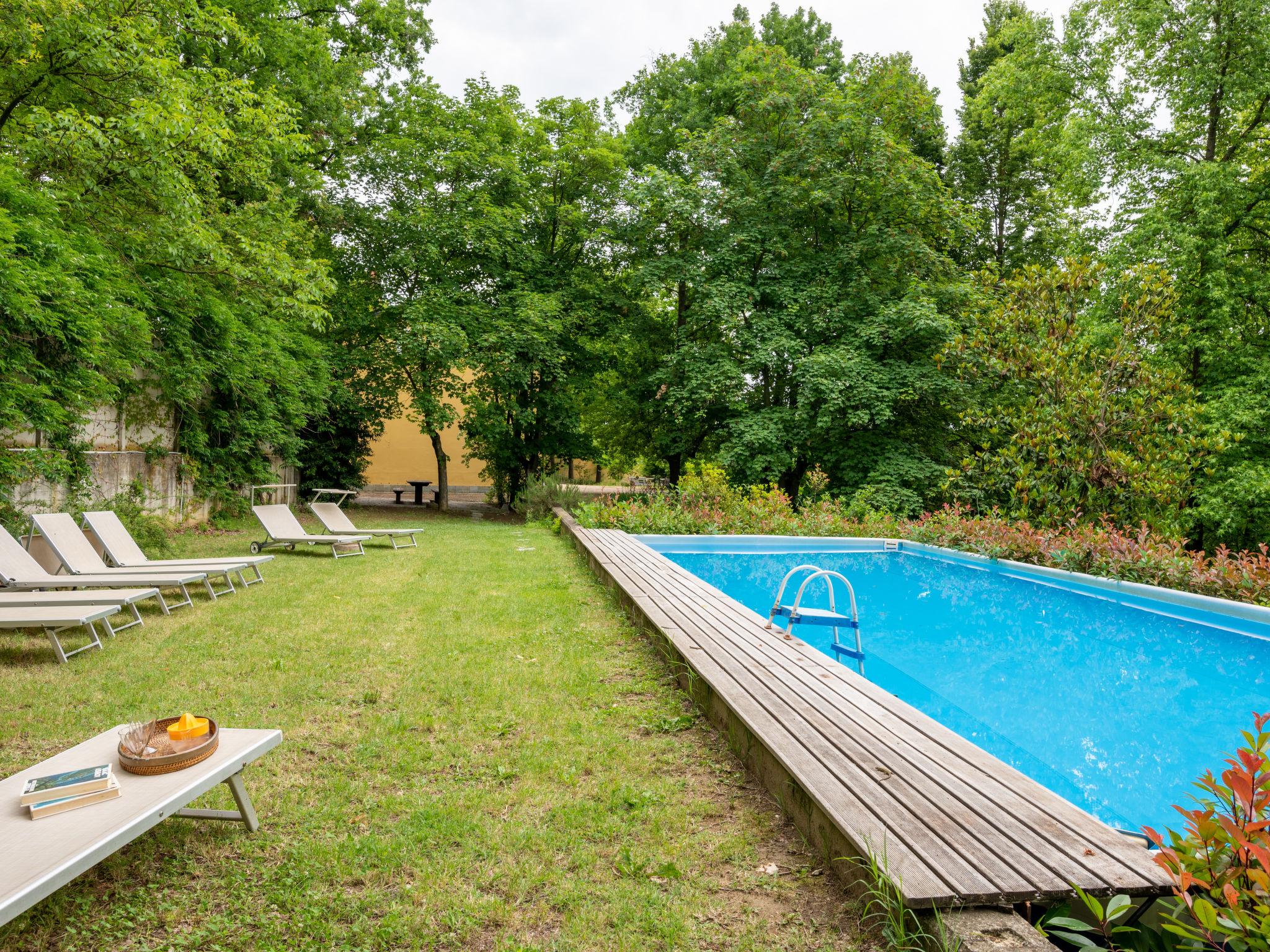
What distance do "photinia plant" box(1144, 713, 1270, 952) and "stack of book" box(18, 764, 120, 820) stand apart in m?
2.78

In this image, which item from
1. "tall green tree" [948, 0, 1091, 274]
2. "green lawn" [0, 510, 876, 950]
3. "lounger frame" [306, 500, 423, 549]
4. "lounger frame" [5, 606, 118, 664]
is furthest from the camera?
"tall green tree" [948, 0, 1091, 274]

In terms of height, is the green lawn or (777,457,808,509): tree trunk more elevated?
(777,457,808,509): tree trunk

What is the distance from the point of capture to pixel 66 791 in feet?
6.96

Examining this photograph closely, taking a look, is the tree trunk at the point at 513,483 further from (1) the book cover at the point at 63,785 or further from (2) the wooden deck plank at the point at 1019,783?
(1) the book cover at the point at 63,785

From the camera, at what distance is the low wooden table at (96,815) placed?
5.68 ft

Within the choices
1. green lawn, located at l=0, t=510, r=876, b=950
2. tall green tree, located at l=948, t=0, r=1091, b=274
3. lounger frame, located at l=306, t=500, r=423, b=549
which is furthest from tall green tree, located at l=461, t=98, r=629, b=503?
green lawn, located at l=0, t=510, r=876, b=950

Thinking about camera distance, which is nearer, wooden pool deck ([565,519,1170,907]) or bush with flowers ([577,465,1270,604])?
wooden pool deck ([565,519,1170,907])

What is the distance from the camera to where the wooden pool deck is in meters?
1.89

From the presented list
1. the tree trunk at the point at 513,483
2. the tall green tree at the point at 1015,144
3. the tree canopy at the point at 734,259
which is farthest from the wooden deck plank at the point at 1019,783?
the tall green tree at the point at 1015,144

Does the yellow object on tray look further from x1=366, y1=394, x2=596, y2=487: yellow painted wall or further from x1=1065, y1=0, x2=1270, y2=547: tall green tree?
x1=366, y1=394, x2=596, y2=487: yellow painted wall

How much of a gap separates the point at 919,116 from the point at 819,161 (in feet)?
10.7

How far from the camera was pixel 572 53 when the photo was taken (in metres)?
15.9

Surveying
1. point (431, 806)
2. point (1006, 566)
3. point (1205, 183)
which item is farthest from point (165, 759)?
point (1205, 183)

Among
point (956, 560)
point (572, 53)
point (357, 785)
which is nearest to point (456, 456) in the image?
point (572, 53)
